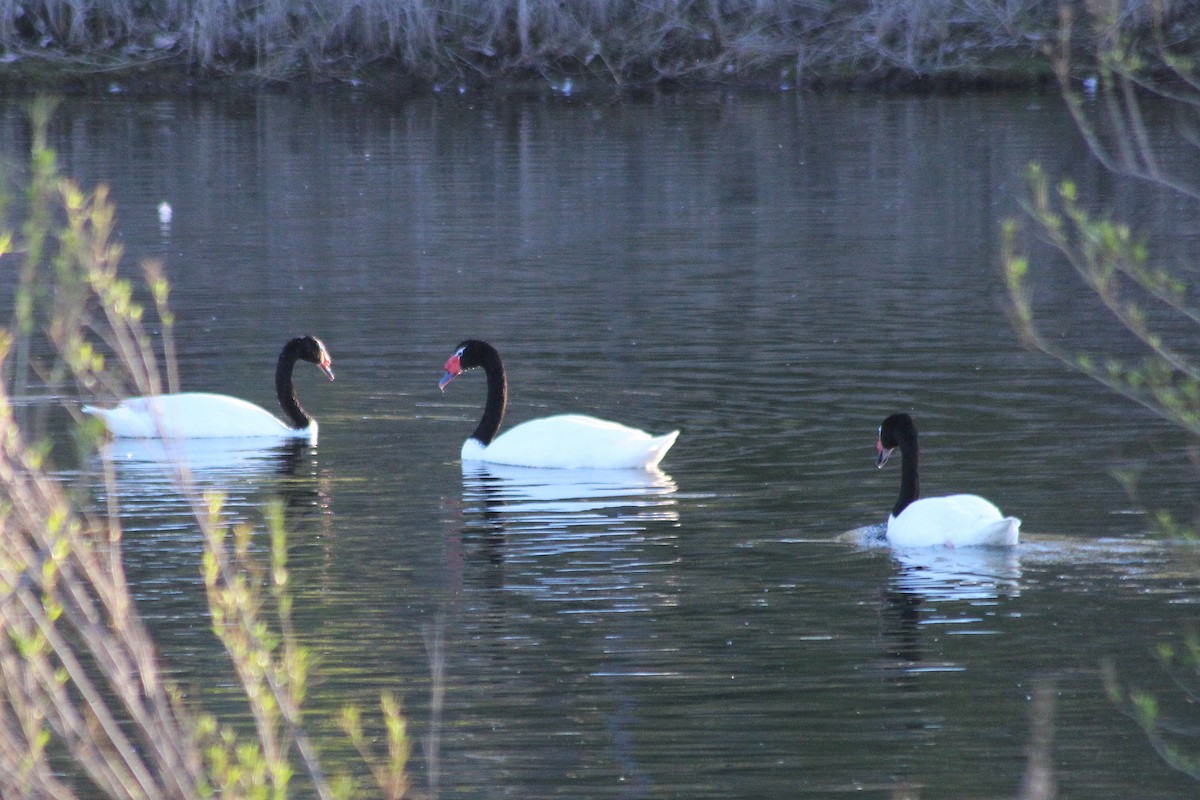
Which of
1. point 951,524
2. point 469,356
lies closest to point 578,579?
point 951,524

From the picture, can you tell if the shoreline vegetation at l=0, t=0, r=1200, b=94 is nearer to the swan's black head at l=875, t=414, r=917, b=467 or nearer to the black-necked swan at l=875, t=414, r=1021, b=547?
the swan's black head at l=875, t=414, r=917, b=467

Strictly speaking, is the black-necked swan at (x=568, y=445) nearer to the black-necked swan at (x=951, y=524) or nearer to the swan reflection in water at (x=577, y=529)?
the swan reflection in water at (x=577, y=529)

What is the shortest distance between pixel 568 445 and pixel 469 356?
Result: 162 cm

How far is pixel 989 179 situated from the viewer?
28.7 meters

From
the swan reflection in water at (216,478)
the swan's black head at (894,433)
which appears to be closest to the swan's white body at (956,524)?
the swan's black head at (894,433)

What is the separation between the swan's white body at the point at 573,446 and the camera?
12656mm

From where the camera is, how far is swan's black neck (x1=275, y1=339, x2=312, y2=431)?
47.9 ft

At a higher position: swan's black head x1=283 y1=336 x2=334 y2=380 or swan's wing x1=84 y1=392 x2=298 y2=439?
swan's black head x1=283 y1=336 x2=334 y2=380

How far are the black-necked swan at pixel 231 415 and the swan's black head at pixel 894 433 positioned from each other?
445 cm

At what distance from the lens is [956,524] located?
10234 millimetres

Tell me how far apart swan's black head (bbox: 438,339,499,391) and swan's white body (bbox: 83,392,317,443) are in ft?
3.47

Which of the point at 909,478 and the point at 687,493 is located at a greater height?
the point at 909,478

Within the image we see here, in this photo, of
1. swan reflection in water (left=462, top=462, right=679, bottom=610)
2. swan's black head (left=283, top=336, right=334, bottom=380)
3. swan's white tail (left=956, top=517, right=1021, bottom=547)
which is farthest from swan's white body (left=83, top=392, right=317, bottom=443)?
swan's white tail (left=956, top=517, right=1021, bottom=547)

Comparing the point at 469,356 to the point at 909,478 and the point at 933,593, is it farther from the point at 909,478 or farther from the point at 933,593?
the point at 933,593
